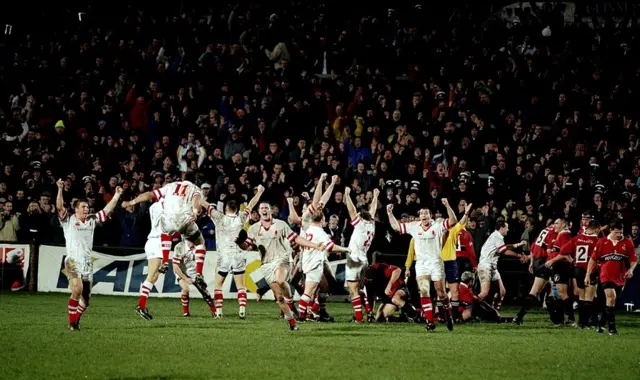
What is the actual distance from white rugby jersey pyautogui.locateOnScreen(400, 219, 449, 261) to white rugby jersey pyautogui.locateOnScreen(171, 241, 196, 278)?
190 inches

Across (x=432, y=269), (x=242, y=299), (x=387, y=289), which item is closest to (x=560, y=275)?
(x=387, y=289)

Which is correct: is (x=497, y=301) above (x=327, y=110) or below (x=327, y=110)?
below

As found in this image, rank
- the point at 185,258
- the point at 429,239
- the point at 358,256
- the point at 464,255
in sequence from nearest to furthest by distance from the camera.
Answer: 1. the point at 429,239
2. the point at 358,256
3. the point at 185,258
4. the point at 464,255

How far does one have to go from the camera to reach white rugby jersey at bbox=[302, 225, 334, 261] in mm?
18803

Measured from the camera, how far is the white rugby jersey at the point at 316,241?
1880cm

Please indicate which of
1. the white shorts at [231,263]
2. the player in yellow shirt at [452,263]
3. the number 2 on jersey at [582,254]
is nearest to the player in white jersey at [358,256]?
the player in yellow shirt at [452,263]

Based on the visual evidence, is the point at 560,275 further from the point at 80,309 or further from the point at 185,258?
the point at 80,309

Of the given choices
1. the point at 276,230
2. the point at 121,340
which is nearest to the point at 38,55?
the point at 276,230

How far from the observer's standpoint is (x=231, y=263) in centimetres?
2131

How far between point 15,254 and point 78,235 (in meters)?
9.64

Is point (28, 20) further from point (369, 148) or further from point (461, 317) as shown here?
point (461, 317)

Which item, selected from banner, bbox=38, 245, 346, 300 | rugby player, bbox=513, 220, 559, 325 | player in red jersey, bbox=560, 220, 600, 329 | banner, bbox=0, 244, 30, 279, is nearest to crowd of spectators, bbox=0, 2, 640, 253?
banner, bbox=0, 244, 30, 279

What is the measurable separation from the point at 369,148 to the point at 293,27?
6394 millimetres

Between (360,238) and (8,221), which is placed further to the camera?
(8,221)
